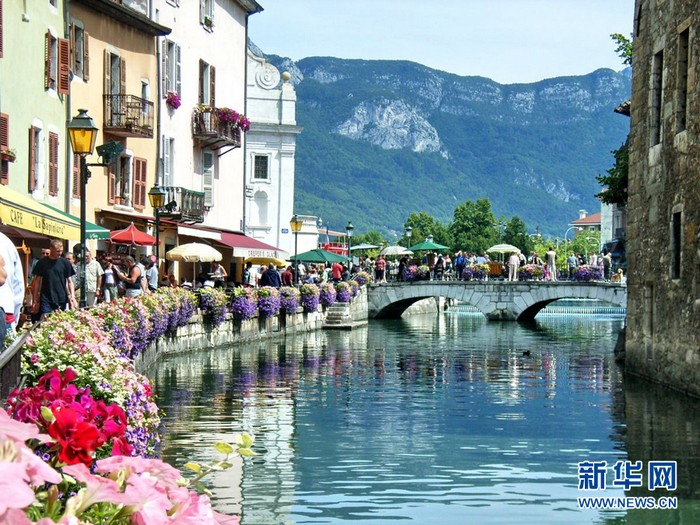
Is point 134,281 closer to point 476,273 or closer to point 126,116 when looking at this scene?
point 126,116

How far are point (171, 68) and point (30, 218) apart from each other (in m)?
24.4

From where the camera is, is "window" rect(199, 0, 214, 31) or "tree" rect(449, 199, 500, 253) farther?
"tree" rect(449, 199, 500, 253)

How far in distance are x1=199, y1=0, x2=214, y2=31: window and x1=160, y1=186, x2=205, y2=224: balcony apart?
646 centimetres

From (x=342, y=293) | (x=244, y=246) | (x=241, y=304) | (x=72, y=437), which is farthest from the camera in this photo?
(x=342, y=293)

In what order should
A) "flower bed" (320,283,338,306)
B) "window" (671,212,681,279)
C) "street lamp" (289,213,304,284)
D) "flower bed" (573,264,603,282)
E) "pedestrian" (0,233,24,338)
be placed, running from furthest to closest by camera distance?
1. "flower bed" (573,264,603,282)
2. "street lamp" (289,213,304,284)
3. "flower bed" (320,283,338,306)
4. "window" (671,212,681,279)
5. "pedestrian" (0,233,24,338)

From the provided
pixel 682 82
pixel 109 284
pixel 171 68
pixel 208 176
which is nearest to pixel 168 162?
pixel 171 68

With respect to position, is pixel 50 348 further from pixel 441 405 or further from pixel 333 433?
pixel 441 405

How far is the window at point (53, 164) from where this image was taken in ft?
98.3

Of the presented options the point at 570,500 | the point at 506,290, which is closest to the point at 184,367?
the point at 570,500

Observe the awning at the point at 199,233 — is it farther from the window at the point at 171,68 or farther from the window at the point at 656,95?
the window at the point at 656,95

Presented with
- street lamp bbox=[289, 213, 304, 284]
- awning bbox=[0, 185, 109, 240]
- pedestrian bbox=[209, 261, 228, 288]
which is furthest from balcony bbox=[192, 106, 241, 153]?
awning bbox=[0, 185, 109, 240]

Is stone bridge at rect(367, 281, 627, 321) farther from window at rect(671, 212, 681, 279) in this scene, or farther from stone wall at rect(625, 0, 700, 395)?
window at rect(671, 212, 681, 279)

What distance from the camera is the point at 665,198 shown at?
22.5m

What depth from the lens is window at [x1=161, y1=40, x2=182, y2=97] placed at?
1548 inches
